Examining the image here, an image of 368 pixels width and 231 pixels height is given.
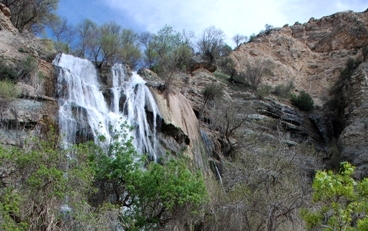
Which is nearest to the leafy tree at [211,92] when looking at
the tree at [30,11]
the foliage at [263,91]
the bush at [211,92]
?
the bush at [211,92]

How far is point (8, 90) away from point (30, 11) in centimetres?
1442

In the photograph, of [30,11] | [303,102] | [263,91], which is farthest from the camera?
[263,91]

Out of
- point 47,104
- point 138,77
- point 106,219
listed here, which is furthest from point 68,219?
point 138,77

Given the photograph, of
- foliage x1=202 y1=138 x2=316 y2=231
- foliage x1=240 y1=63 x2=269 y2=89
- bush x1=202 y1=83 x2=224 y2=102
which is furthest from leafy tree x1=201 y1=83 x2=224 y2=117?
foliage x1=202 y1=138 x2=316 y2=231

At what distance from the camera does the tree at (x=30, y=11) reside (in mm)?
30533

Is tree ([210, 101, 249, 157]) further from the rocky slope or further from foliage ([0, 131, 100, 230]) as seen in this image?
foliage ([0, 131, 100, 230])

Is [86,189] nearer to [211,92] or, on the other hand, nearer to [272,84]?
[211,92]

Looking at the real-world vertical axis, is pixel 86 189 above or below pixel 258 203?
above

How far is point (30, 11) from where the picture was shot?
103 feet

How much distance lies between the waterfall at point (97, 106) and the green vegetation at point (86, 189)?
4971 mm

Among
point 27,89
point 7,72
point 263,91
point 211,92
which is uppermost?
point 263,91

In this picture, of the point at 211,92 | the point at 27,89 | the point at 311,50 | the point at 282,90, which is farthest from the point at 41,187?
the point at 311,50

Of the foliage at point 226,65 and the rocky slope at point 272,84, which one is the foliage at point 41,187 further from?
the foliage at point 226,65

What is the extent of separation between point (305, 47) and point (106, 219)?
141ft
